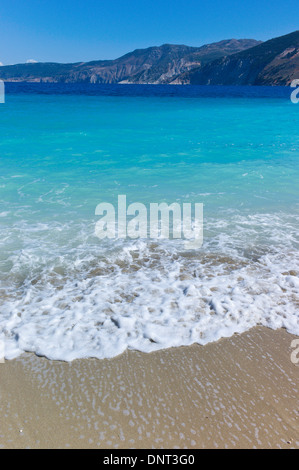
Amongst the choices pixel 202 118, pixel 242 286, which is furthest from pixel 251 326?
pixel 202 118

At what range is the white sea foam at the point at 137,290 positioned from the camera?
417 cm

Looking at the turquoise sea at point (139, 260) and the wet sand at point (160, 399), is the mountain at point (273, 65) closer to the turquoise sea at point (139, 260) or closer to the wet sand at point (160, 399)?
the turquoise sea at point (139, 260)

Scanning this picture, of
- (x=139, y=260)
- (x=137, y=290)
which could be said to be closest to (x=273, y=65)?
(x=139, y=260)

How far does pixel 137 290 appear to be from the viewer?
5.19 meters

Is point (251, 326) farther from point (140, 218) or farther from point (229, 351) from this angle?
point (140, 218)

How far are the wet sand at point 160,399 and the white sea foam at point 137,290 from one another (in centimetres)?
26

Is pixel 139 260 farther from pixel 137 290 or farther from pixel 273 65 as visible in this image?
pixel 273 65

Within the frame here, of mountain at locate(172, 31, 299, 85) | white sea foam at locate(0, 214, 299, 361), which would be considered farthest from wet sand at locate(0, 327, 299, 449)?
mountain at locate(172, 31, 299, 85)

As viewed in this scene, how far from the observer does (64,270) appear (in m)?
5.79

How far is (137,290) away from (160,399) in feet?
6.80

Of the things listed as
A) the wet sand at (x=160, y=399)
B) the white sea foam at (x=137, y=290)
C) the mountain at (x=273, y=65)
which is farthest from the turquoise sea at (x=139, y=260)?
the mountain at (x=273, y=65)

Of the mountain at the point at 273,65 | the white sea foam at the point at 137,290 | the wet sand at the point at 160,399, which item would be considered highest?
the mountain at the point at 273,65

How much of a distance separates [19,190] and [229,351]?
29.8ft
